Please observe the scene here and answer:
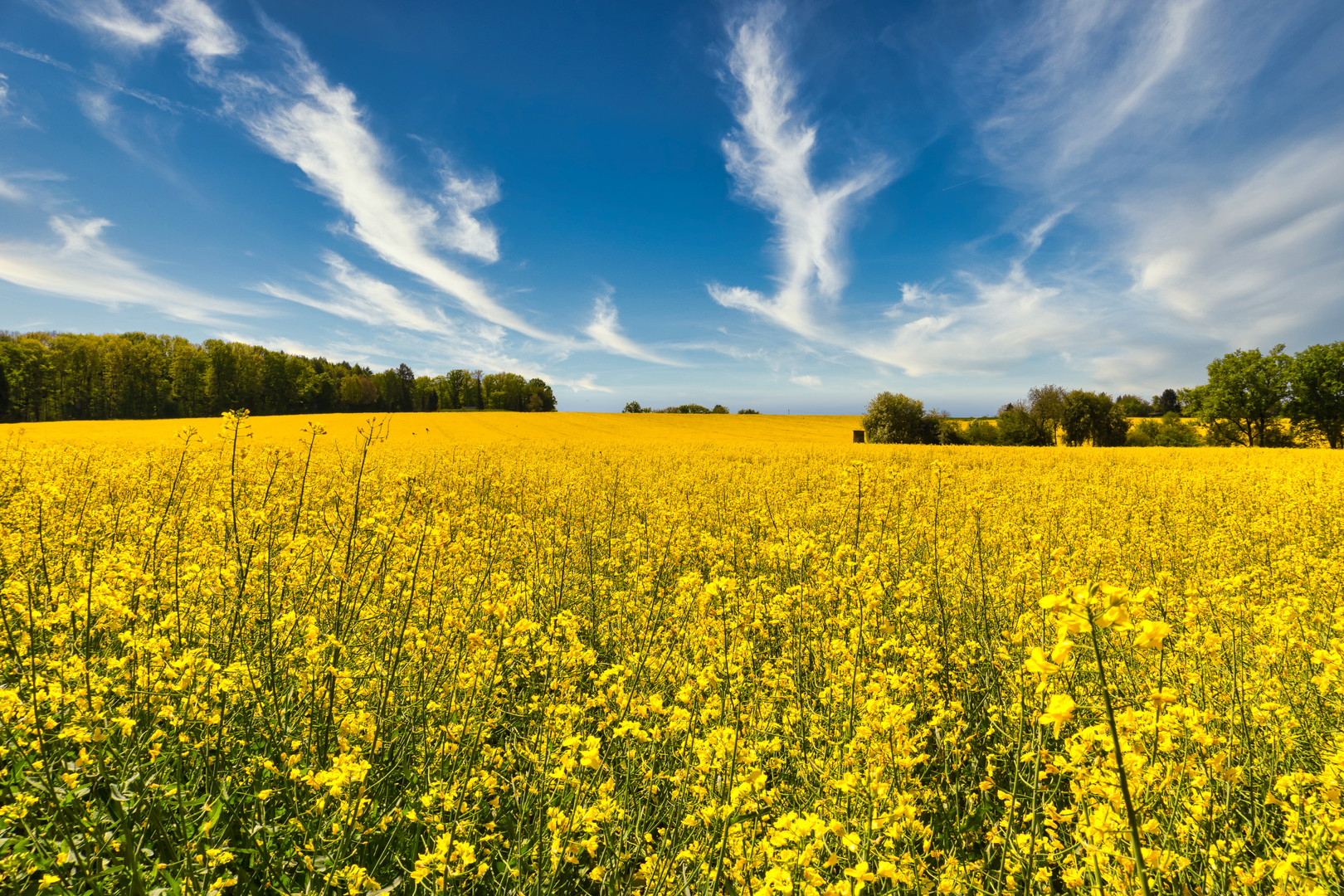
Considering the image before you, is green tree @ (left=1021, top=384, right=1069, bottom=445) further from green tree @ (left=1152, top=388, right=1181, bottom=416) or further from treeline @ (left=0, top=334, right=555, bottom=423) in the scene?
treeline @ (left=0, top=334, right=555, bottom=423)

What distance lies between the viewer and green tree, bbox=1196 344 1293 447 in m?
41.8

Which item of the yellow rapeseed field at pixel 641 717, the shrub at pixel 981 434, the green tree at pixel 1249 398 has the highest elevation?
the green tree at pixel 1249 398

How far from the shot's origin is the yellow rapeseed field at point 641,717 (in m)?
1.96

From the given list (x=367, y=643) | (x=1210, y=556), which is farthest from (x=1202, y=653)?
(x=367, y=643)

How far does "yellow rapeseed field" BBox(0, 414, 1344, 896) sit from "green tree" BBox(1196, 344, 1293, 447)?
55.6 meters

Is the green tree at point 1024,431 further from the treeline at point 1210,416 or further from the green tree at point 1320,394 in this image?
the green tree at point 1320,394

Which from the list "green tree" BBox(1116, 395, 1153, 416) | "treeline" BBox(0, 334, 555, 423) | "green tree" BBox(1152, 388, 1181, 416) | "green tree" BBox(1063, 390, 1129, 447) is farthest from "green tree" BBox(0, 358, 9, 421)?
"green tree" BBox(1152, 388, 1181, 416)

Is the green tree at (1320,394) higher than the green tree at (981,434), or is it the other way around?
the green tree at (1320,394)

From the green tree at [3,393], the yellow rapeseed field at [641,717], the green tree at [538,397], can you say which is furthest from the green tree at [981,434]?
the green tree at [3,393]

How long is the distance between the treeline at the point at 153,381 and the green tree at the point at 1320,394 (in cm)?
9138

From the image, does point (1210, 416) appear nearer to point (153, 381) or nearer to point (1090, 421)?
point (1090, 421)

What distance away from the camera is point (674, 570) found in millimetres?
5695

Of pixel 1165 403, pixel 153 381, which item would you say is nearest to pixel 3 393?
pixel 153 381

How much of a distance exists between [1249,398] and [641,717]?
62777 millimetres
